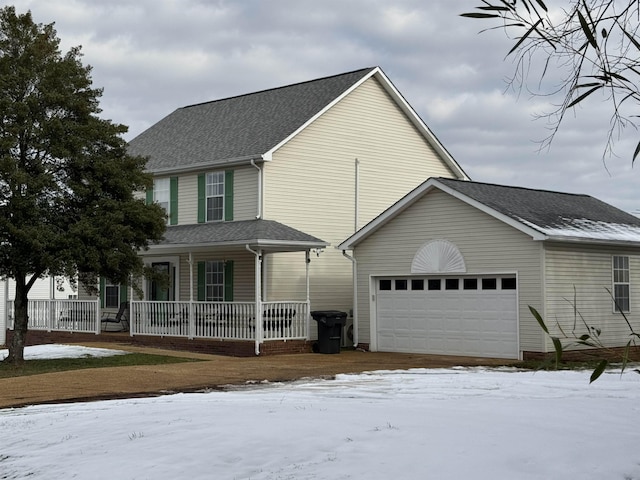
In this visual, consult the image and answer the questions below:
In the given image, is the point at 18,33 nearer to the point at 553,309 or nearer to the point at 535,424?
the point at 553,309

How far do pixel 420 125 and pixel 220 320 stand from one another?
33.0ft

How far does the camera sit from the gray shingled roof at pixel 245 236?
24.5m

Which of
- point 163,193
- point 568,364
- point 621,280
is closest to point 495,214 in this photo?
point 568,364

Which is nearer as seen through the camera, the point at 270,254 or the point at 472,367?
the point at 472,367

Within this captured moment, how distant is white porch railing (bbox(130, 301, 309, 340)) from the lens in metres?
24.8

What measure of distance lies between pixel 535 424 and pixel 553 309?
1177cm

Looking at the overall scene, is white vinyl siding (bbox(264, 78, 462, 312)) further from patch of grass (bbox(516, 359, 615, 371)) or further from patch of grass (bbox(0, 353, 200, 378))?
patch of grass (bbox(516, 359, 615, 371))

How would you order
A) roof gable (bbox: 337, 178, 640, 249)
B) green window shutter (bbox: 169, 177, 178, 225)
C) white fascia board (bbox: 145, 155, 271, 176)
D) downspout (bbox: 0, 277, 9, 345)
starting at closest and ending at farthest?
roof gable (bbox: 337, 178, 640, 249)
white fascia board (bbox: 145, 155, 271, 176)
green window shutter (bbox: 169, 177, 178, 225)
downspout (bbox: 0, 277, 9, 345)

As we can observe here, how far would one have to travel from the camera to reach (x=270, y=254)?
1059 inches

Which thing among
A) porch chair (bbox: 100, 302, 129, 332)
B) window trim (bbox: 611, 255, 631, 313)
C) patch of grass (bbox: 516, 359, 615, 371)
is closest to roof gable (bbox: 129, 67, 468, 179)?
porch chair (bbox: 100, 302, 129, 332)

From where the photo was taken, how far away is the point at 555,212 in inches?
952

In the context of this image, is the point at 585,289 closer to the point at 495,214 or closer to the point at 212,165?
the point at 495,214

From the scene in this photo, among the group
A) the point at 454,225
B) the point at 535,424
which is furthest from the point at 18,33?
the point at 535,424

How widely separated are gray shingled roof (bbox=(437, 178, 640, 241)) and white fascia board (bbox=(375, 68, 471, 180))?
5.52m
